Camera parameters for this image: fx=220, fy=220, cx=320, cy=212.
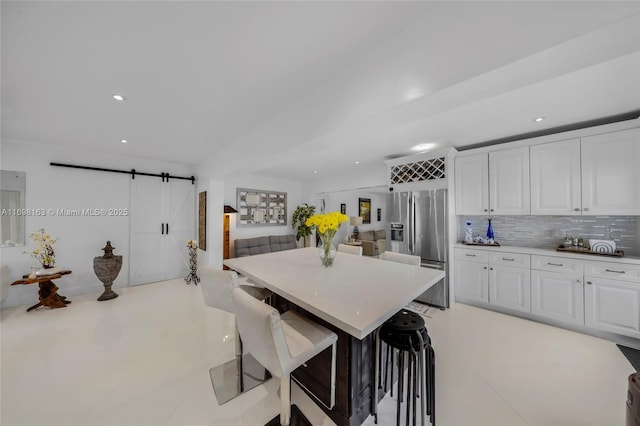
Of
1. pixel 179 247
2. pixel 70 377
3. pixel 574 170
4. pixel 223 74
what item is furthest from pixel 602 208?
pixel 179 247

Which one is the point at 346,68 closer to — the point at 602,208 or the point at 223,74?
the point at 223,74

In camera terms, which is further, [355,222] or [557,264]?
[355,222]

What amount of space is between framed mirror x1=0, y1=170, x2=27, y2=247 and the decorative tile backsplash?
6969 mm

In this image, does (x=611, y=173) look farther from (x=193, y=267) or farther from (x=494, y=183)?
(x=193, y=267)

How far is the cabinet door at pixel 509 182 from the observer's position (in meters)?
2.98

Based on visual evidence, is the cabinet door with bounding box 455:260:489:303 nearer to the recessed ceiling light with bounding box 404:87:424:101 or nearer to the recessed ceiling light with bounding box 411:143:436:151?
the recessed ceiling light with bounding box 411:143:436:151

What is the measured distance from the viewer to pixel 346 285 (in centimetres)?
161

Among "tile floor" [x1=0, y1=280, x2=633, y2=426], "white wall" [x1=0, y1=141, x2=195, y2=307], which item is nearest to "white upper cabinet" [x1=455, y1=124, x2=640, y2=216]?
"tile floor" [x1=0, y1=280, x2=633, y2=426]

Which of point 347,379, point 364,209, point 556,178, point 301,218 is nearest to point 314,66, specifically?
point 347,379

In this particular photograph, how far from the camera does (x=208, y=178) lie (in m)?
4.30

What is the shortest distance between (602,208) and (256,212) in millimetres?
5988

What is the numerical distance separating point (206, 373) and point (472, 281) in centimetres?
357

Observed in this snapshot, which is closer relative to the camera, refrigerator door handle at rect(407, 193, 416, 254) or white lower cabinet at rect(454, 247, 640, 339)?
white lower cabinet at rect(454, 247, 640, 339)

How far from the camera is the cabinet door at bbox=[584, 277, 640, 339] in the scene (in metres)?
2.26
